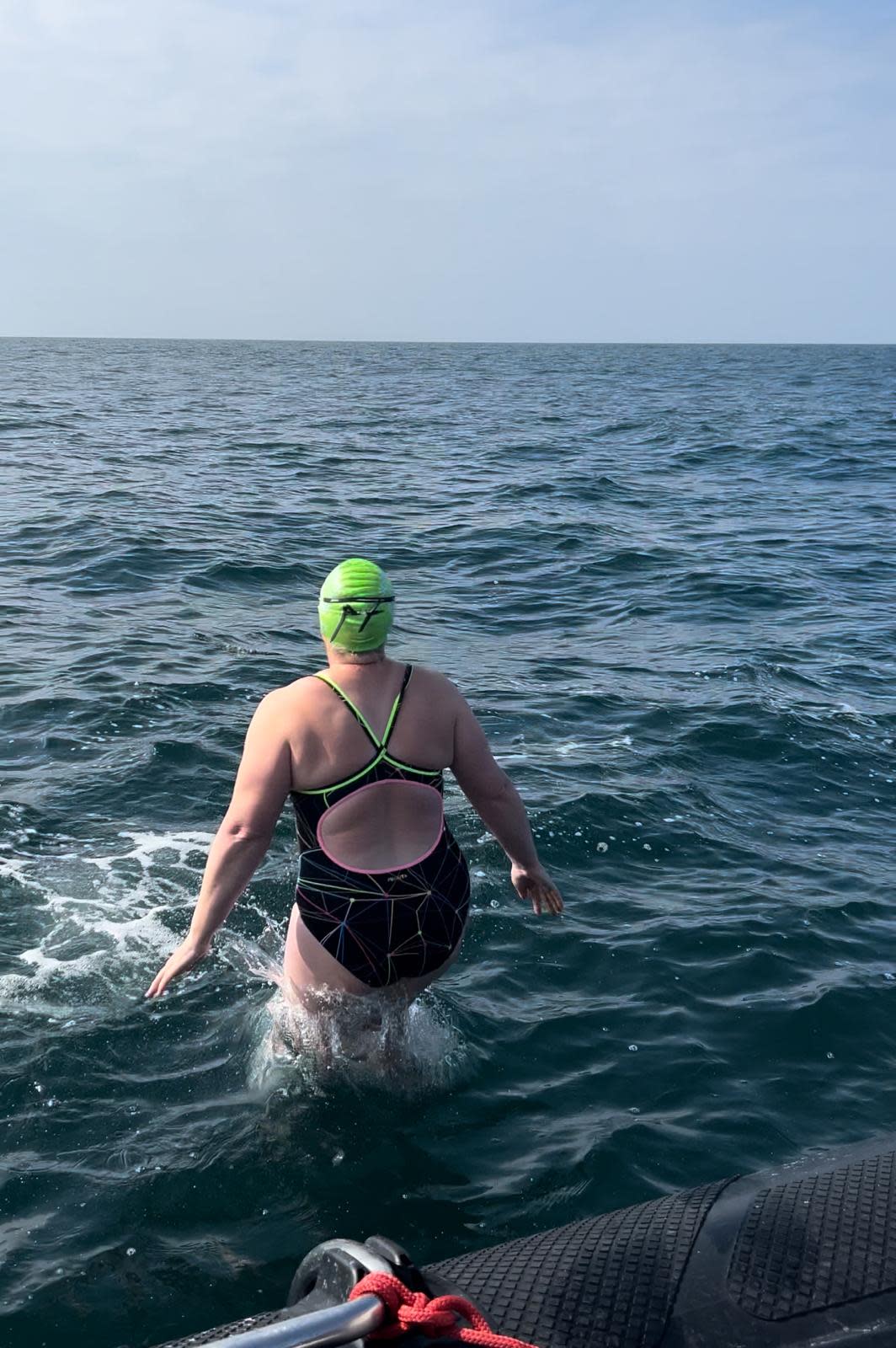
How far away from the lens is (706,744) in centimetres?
927

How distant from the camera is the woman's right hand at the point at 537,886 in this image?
16.1 feet

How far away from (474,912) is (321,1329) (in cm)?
445

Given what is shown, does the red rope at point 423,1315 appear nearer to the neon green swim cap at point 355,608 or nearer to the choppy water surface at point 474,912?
the choppy water surface at point 474,912

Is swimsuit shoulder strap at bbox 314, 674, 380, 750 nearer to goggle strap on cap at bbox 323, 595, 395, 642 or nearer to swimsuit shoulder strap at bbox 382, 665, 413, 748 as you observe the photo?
swimsuit shoulder strap at bbox 382, 665, 413, 748

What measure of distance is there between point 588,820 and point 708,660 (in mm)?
4070

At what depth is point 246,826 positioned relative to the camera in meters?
4.38

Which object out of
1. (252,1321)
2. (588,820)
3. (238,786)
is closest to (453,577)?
(588,820)

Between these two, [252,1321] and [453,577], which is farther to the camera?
[453,577]

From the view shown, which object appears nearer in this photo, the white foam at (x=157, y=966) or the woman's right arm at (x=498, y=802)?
the woman's right arm at (x=498, y=802)

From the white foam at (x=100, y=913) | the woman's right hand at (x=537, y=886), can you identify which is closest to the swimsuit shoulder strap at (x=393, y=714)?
the woman's right hand at (x=537, y=886)

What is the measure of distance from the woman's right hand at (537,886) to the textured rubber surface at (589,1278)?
1.80m

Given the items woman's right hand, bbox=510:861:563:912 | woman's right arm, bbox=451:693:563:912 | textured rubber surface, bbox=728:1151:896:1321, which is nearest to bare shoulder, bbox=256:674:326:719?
woman's right arm, bbox=451:693:563:912

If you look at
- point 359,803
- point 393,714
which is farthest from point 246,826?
point 393,714

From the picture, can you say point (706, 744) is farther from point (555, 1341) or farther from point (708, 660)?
point (555, 1341)
